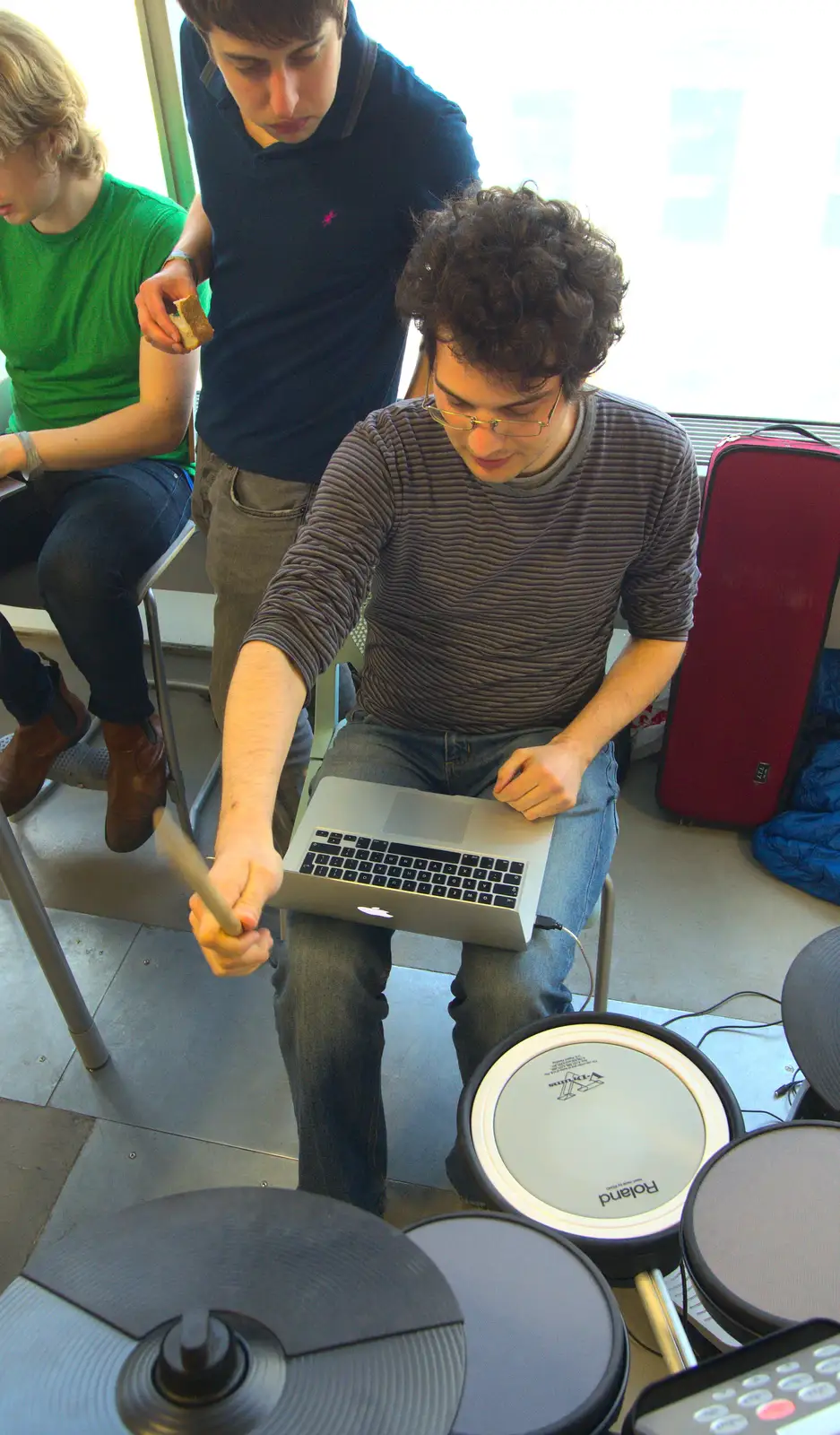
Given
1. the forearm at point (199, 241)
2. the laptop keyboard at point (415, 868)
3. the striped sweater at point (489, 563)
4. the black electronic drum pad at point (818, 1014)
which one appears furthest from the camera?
the forearm at point (199, 241)

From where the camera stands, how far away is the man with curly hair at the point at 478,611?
1.02m

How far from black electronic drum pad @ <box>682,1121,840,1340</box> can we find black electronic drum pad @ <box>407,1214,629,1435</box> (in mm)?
78

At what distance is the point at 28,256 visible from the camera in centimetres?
167

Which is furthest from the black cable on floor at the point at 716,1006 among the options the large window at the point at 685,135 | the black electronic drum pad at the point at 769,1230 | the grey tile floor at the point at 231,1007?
the large window at the point at 685,135

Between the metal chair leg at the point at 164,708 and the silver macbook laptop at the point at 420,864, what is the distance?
2.61 ft

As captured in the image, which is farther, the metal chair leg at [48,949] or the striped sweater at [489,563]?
the metal chair leg at [48,949]

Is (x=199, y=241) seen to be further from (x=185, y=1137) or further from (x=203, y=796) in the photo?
(x=185, y=1137)

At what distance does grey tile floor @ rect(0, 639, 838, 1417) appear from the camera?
1.48 m

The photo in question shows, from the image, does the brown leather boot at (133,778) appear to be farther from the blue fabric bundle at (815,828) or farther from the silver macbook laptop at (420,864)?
the blue fabric bundle at (815,828)

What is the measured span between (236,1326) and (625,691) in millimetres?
911

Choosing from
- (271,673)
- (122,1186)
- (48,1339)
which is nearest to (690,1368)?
(48,1339)

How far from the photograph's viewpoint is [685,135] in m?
1.92

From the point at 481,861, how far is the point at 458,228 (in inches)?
26.2

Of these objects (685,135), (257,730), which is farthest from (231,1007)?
(685,135)
